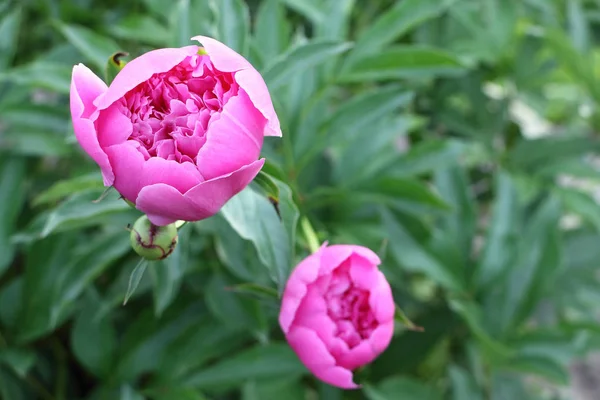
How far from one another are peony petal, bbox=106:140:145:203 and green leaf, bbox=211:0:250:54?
28 cm

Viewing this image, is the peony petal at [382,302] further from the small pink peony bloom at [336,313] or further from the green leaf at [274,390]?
the green leaf at [274,390]

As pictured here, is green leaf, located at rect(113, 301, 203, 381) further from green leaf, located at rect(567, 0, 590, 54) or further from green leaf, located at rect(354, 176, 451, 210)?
green leaf, located at rect(567, 0, 590, 54)

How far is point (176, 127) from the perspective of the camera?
1.94 ft

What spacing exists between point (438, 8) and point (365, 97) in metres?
0.16

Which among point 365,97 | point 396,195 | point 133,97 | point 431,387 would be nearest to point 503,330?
point 431,387

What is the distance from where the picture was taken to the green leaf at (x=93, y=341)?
3.51 ft

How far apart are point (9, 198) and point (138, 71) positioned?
59 centimetres

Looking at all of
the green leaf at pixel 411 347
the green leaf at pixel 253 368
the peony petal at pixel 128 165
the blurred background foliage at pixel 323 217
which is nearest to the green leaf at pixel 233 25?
the blurred background foliage at pixel 323 217

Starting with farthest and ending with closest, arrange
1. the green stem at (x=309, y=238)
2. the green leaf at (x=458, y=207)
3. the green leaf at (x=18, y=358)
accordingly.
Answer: the green leaf at (x=458, y=207)
the green leaf at (x=18, y=358)
the green stem at (x=309, y=238)

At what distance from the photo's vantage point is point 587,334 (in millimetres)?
1187

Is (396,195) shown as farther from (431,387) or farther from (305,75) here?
(431,387)

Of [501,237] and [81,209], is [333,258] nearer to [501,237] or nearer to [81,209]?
[81,209]

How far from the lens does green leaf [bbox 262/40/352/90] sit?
809mm

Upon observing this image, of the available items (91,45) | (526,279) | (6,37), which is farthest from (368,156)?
(6,37)
